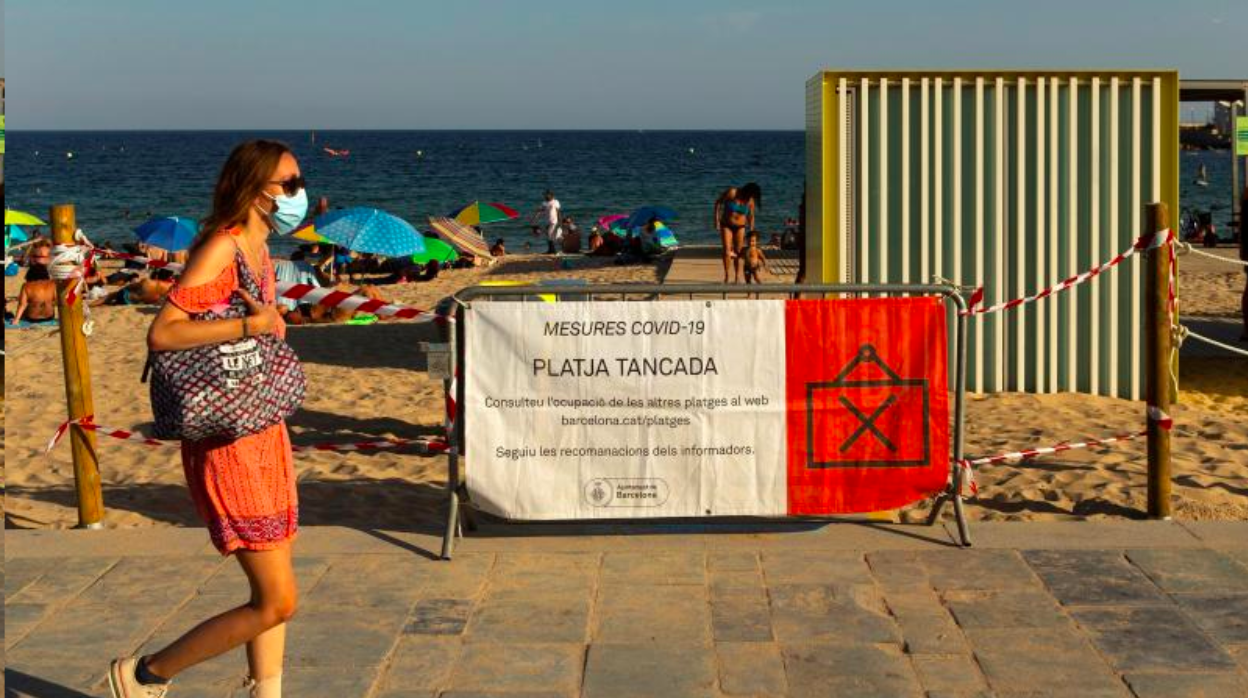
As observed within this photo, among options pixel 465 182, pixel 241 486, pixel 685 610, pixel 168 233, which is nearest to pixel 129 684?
pixel 241 486

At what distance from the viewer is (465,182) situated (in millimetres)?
96875

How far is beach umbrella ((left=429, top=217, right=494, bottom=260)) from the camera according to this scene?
31.6 meters

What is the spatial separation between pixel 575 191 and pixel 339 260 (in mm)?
60016

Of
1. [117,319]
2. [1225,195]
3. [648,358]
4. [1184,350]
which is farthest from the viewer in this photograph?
[1225,195]

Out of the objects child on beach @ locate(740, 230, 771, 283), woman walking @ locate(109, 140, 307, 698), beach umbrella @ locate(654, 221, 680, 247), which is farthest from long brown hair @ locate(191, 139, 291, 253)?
beach umbrella @ locate(654, 221, 680, 247)

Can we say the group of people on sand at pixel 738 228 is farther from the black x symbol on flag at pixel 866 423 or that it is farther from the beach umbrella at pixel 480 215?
the beach umbrella at pixel 480 215

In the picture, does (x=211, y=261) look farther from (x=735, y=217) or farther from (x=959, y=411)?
(x=735, y=217)

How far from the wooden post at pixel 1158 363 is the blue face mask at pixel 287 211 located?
15.0 ft

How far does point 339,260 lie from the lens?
28438 millimetres

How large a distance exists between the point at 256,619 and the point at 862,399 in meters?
3.51

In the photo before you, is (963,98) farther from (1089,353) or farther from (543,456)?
(543,456)

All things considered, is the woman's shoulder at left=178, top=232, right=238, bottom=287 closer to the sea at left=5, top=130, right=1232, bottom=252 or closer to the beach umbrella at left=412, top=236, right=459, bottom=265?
the beach umbrella at left=412, top=236, right=459, bottom=265

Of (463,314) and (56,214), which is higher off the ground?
(56,214)

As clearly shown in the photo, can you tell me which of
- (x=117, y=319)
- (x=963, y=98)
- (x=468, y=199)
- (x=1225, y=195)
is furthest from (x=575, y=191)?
(x=963, y=98)
